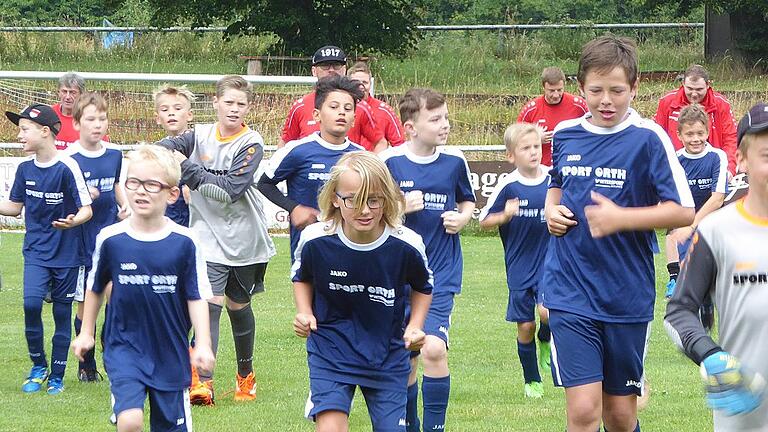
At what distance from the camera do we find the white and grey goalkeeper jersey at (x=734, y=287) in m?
4.34

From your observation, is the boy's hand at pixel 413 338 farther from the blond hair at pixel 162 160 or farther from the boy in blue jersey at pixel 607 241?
the blond hair at pixel 162 160

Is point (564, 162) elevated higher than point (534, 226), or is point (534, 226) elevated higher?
point (564, 162)

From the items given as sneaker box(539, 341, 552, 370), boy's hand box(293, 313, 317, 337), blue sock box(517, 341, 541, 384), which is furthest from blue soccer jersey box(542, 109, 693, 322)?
sneaker box(539, 341, 552, 370)

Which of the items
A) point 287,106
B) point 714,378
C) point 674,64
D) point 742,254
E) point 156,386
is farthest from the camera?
point 674,64

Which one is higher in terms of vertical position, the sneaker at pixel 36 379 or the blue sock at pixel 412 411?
the blue sock at pixel 412 411

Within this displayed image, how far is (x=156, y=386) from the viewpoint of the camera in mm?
5992

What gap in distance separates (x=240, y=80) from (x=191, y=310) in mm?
2959

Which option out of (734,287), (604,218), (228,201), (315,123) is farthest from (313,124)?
(734,287)

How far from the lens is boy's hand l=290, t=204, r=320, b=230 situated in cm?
780

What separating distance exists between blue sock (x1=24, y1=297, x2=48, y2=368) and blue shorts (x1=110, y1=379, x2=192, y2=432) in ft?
10.7

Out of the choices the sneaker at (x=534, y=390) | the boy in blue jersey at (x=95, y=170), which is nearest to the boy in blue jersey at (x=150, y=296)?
the sneaker at (x=534, y=390)

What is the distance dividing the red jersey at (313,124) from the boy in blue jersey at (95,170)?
1.45 m

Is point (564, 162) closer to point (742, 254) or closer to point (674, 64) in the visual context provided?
point (742, 254)

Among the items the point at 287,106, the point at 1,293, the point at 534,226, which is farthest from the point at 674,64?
the point at 534,226
